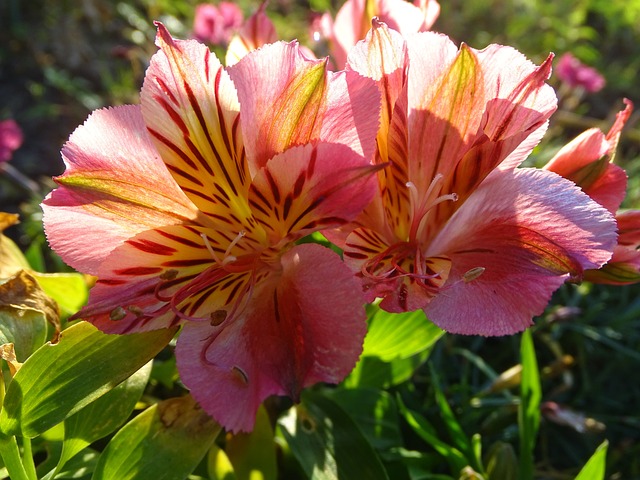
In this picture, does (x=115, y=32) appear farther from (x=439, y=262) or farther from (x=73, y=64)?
(x=439, y=262)

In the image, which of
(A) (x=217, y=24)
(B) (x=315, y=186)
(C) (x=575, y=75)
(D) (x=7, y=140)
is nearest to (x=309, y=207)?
(B) (x=315, y=186)

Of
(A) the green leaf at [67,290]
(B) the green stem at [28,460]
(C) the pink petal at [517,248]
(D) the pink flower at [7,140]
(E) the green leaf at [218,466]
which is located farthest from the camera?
(D) the pink flower at [7,140]

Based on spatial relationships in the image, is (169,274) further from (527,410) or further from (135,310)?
(527,410)

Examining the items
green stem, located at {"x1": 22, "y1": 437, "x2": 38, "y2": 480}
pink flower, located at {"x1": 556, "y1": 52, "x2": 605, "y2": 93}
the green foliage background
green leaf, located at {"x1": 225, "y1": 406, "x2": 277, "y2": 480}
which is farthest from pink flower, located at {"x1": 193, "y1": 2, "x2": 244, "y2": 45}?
green stem, located at {"x1": 22, "y1": 437, "x2": 38, "y2": 480}

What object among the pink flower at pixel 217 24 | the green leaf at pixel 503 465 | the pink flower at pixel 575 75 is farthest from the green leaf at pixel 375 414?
the pink flower at pixel 575 75

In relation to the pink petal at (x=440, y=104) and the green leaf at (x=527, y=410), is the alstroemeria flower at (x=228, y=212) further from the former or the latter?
the green leaf at (x=527, y=410)

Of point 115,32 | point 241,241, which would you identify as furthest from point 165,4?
point 241,241

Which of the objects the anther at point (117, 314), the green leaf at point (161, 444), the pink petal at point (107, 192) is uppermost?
the pink petal at point (107, 192)
